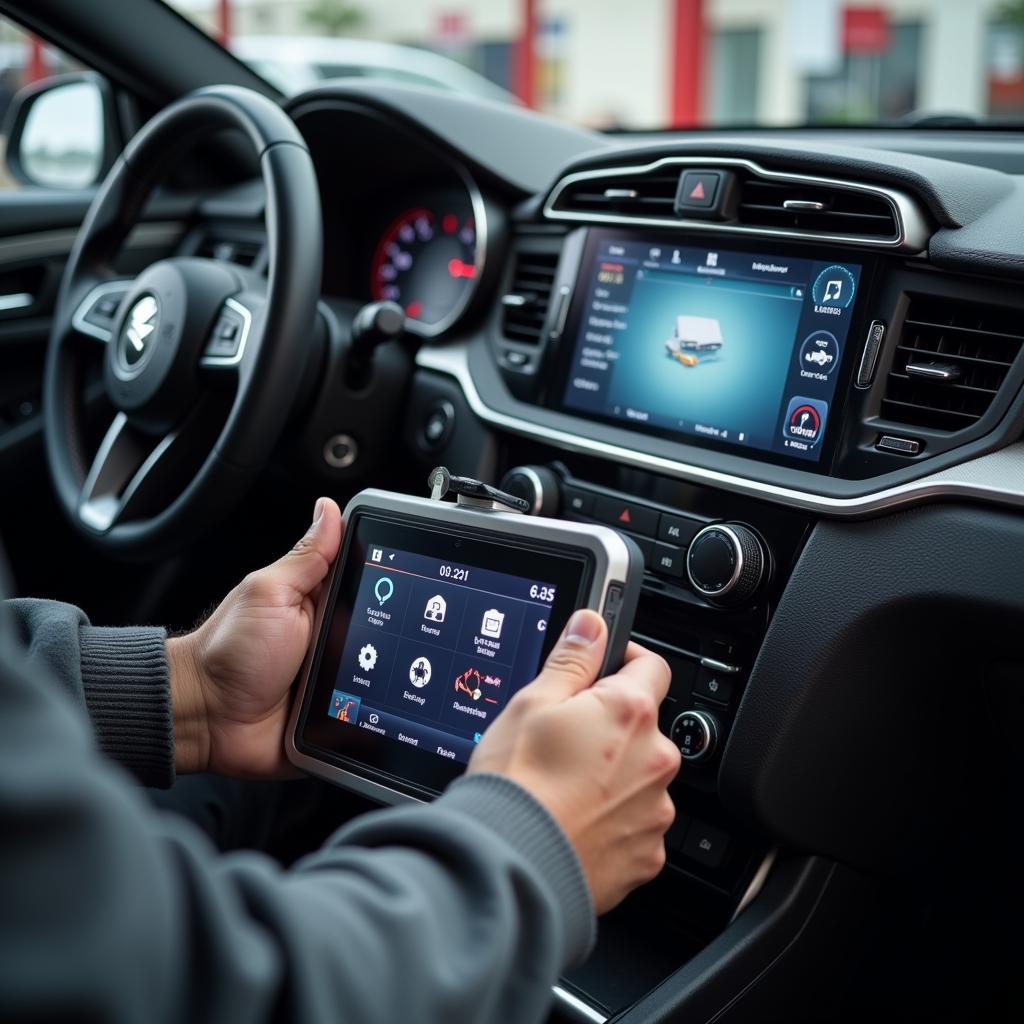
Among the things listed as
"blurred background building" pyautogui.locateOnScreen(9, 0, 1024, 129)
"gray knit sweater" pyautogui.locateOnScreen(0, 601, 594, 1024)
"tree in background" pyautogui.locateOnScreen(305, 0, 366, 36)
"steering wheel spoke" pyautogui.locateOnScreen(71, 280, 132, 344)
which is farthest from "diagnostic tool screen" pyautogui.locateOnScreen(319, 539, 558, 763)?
"tree in background" pyautogui.locateOnScreen(305, 0, 366, 36)

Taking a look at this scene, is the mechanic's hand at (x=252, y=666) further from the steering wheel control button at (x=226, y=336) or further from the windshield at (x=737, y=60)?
the windshield at (x=737, y=60)

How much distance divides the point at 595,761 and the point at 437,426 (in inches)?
37.6

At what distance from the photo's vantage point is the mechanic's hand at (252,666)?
1.15 m

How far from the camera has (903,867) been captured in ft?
4.47

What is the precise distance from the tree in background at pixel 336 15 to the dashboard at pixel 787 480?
18246 mm

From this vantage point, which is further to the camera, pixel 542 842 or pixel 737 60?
pixel 737 60

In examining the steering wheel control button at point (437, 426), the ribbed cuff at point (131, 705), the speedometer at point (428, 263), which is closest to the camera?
the ribbed cuff at point (131, 705)

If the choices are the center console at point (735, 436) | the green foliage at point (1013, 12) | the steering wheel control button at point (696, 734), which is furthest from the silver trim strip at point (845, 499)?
the green foliage at point (1013, 12)

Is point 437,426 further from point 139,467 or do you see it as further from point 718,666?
point 718,666

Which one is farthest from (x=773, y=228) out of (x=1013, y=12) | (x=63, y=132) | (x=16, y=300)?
(x=1013, y=12)

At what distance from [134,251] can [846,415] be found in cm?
136

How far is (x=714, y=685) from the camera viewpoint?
50.3 inches

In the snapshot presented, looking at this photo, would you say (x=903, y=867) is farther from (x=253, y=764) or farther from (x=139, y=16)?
(x=139, y=16)

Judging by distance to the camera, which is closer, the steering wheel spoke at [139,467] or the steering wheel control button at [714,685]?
the steering wheel control button at [714,685]
